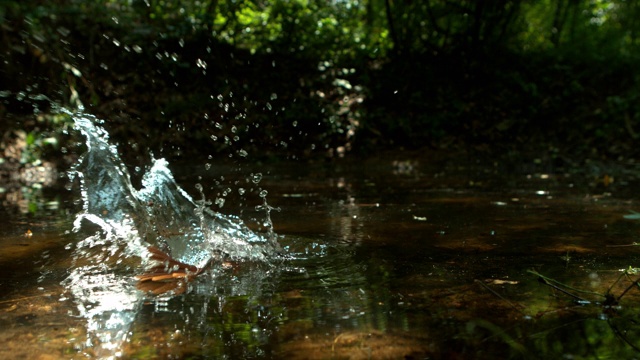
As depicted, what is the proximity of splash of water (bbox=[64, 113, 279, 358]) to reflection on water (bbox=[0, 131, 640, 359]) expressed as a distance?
0.02m

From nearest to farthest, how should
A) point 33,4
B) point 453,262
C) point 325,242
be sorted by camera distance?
point 453,262, point 325,242, point 33,4

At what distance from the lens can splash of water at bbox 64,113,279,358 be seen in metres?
2.45

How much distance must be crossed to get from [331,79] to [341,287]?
30.8ft

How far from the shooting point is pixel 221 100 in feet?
37.6

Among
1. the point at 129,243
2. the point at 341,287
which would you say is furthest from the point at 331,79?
the point at 341,287

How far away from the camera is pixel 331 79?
1187cm

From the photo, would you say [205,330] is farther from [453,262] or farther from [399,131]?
[399,131]

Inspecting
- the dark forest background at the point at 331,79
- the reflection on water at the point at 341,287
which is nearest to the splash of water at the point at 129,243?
the reflection on water at the point at 341,287

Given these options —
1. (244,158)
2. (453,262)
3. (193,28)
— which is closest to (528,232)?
(453,262)

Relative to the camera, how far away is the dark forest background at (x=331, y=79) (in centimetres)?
1038

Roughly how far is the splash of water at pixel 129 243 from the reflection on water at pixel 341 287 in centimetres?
2

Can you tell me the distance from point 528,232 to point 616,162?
6543mm

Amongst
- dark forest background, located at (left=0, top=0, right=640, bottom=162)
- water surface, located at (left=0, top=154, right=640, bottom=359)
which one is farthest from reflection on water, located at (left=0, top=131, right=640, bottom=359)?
dark forest background, located at (left=0, top=0, right=640, bottom=162)

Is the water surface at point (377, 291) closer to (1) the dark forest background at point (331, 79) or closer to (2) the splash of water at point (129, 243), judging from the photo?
(2) the splash of water at point (129, 243)
